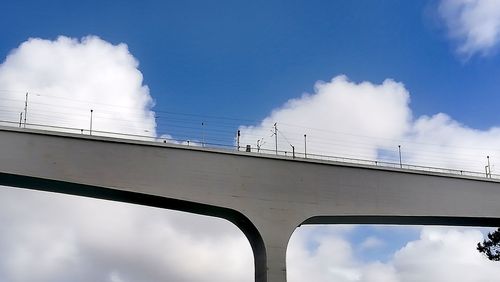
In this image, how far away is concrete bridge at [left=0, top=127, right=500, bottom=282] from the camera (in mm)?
17609

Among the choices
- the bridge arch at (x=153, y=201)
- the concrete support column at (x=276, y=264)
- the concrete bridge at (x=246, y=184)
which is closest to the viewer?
the concrete bridge at (x=246, y=184)

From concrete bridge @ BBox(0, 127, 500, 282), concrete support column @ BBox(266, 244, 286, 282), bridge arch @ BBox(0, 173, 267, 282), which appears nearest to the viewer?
concrete bridge @ BBox(0, 127, 500, 282)

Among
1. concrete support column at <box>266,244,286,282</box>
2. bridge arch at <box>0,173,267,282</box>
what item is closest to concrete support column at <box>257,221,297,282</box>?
concrete support column at <box>266,244,286,282</box>

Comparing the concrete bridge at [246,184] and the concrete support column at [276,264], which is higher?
the concrete bridge at [246,184]

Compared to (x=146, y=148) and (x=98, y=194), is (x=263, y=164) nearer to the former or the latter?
(x=146, y=148)

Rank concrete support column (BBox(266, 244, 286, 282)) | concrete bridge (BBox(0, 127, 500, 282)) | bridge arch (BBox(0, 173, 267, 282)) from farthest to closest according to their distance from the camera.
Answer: concrete support column (BBox(266, 244, 286, 282)) < bridge arch (BBox(0, 173, 267, 282)) < concrete bridge (BBox(0, 127, 500, 282))

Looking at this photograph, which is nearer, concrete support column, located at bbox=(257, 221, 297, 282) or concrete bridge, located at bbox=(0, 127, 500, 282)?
concrete bridge, located at bbox=(0, 127, 500, 282)

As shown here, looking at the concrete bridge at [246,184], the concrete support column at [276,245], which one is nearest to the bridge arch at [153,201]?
the concrete bridge at [246,184]

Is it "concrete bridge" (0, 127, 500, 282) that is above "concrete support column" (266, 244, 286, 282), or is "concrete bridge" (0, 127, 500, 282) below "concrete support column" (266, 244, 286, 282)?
above

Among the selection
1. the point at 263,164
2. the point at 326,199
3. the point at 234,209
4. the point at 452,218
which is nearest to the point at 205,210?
the point at 234,209

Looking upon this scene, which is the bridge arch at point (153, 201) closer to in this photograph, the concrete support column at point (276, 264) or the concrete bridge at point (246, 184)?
the concrete bridge at point (246, 184)

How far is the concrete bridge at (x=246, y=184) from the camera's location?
17609 millimetres

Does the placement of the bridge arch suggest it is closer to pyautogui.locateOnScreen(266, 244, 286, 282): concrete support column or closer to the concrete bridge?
the concrete bridge

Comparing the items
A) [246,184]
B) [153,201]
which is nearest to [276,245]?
[246,184]
